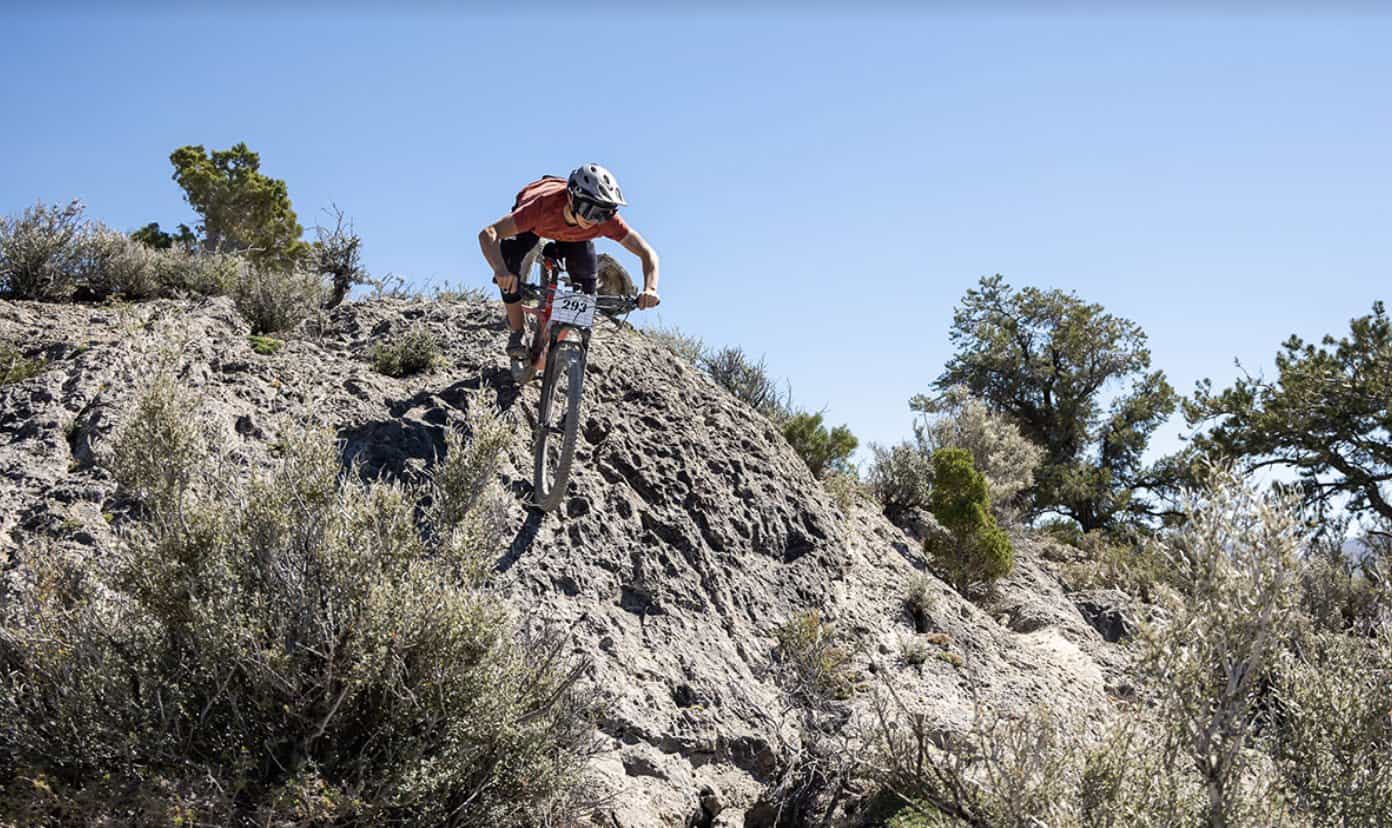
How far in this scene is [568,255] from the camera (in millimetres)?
6445

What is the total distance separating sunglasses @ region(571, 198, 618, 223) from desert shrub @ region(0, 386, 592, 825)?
248cm

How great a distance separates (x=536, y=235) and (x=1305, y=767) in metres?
5.34

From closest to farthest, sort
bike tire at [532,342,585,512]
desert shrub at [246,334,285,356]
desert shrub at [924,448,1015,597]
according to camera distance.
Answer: bike tire at [532,342,585,512], desert shrub at [246,334,285,356], desert shrub at [924,448,1015,597]

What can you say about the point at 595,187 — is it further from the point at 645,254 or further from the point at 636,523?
the point at 636,523

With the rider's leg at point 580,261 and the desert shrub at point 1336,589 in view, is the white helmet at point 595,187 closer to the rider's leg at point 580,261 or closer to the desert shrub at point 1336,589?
the rider's leg at point 580,261

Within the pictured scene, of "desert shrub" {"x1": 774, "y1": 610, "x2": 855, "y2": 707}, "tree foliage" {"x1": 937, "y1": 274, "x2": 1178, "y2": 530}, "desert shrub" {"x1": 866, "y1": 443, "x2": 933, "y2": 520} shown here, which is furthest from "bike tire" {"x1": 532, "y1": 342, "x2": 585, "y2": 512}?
"tree foliage" {"x1": 937, "y1": 274, "x2": 1178, "y2": 530}

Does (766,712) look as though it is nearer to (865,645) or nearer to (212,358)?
(865,645)

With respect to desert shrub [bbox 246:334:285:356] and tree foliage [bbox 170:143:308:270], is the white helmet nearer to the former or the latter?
desert shrub [bbox 246:334:285:356]

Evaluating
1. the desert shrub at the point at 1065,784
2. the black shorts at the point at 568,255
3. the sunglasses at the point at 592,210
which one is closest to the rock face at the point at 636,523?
the black shorts at the point at 568,255

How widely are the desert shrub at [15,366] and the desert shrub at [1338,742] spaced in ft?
23.1

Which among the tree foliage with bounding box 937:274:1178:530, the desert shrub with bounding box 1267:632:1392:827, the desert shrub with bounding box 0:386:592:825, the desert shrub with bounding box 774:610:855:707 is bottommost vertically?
the desert shrub with bounding box 0:386:592:825

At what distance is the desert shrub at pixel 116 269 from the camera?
7344mm

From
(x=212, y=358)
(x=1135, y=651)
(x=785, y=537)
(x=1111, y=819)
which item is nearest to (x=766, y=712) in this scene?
(x=785, y=537)

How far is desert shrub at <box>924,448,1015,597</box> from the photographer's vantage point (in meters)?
9.11
